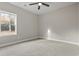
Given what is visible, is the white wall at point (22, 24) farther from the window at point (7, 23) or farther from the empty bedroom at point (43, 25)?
the window at point (7, 23)

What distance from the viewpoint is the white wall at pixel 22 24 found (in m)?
4.75

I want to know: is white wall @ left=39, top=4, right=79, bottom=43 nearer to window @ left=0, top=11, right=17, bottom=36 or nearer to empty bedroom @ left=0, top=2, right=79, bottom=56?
empty bedroom @ left=0, top=2, right=79, bottom=56

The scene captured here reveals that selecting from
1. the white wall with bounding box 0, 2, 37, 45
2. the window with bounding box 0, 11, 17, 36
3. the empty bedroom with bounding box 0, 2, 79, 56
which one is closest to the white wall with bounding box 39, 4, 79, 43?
the empty bedroom with bounding box 0, 2, 79, 56

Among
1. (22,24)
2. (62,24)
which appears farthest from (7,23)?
(62,24)

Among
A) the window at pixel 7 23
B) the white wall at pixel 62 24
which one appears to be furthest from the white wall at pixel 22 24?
the white wall at pixel 62 24

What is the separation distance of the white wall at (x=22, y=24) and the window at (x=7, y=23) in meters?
0.27

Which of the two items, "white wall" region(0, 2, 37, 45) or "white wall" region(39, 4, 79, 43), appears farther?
"white wall" region(39, 4, 79, 43)

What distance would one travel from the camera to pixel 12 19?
545cm

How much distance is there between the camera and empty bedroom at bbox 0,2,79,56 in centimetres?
463

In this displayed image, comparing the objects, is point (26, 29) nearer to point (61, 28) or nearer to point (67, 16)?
point (61, 28)

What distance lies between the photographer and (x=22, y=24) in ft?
19.3

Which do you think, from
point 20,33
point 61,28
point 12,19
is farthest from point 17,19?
point 61,28

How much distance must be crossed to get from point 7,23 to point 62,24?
3.78 m

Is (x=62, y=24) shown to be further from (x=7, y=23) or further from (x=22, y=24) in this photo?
(x=7, y=23)
